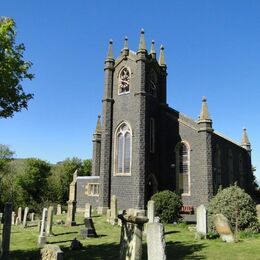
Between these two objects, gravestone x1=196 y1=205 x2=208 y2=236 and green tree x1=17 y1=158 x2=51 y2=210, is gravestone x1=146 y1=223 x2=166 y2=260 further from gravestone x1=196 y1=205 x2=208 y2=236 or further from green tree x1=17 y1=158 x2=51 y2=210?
green tree x1=17 y1=158 x2=51 y2=210

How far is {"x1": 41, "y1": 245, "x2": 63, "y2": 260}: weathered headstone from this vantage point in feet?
29.2

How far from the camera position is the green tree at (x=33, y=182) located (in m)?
53.8

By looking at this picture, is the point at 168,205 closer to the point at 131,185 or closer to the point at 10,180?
the point at 131,185

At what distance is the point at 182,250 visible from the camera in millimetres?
14328

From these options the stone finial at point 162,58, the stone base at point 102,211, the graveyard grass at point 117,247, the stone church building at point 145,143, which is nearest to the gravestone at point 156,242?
the graveyard grass at point 117,247

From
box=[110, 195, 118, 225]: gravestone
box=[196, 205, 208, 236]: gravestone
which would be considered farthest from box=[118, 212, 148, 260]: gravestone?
box=[110, 195, 118, 225]: gravestone

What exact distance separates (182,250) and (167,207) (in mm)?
10940

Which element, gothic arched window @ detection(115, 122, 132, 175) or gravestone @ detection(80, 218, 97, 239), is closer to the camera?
gravestone @ detection(80, 218, 97, 239)

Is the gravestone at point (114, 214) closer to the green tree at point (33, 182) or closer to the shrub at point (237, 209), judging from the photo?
the shrub at point (237, 209)

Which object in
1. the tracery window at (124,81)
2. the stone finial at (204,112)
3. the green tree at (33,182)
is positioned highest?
the tracery window at (124,81)

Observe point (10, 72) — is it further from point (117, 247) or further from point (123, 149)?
point (123, 149)

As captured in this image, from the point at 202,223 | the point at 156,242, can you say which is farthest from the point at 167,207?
the point at 156,242

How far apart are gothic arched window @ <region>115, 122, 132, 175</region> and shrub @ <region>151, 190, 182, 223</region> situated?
15.9ft

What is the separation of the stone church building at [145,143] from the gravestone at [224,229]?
39.0 feet
